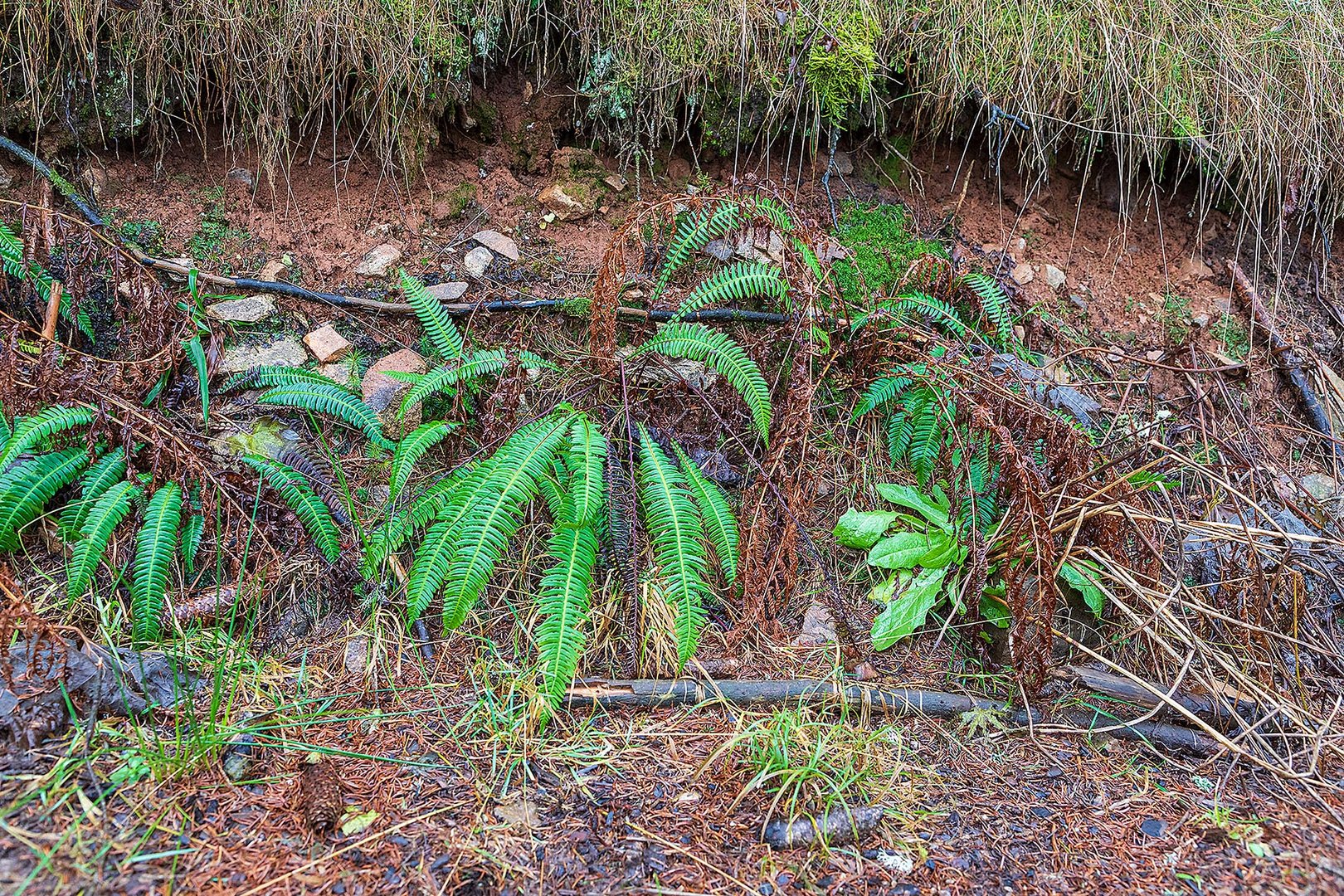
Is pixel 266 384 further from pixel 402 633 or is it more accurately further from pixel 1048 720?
pixel 1048 720

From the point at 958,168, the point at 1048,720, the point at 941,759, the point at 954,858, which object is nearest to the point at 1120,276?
the point at 958,168

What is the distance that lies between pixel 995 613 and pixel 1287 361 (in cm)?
237

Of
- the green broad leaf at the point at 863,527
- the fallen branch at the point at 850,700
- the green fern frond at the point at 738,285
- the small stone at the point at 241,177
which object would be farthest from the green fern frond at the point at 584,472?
the small stone at the point at 241,177

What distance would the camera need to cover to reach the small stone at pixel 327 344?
10.6ft

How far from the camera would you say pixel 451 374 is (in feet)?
9.52

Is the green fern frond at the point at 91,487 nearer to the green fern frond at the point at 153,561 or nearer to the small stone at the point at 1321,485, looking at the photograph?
the green fern frond at the point at 153,561

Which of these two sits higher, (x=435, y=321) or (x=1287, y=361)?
(x=435, y=321)

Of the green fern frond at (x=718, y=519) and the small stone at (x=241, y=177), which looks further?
the small stone at (x=241, y=177)

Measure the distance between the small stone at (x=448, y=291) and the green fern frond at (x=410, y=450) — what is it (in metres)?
0.80

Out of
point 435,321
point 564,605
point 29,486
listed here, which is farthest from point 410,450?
point 29,486

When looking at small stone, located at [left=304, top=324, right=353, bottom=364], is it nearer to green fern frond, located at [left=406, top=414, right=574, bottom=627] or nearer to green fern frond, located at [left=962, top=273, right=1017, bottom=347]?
green fern frond, located at [left=406, top=414, right=574, bottom=627]

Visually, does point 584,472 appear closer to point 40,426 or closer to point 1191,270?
point 40,426

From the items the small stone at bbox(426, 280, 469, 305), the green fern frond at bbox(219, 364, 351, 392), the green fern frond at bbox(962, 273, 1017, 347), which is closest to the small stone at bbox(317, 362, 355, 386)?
the green fern frond at bbox(219, 364, 351, 392)

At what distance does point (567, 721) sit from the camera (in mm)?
2383
